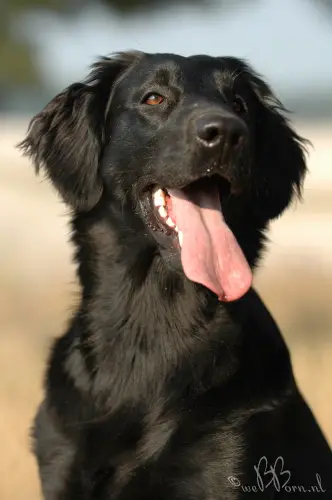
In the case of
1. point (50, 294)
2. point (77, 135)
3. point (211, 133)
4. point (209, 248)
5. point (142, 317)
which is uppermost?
point (211, 133)

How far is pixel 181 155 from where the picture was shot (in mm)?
2865

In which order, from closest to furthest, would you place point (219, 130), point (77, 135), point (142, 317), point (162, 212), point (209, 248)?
point (219, 130) → point (209, 248) → point (162, 212) → point (142, 317) → point (77, 135)

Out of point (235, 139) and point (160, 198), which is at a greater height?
point (235, 139)

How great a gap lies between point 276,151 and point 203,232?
640 mm

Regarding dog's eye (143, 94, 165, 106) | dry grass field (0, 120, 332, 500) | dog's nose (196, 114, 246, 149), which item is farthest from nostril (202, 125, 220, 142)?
dry grass field (0, 120, 332, 500)

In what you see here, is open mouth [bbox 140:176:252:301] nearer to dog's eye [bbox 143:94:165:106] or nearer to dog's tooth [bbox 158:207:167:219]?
dog's tooth [bbox 158:207:167:219]

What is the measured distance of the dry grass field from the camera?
432 cm

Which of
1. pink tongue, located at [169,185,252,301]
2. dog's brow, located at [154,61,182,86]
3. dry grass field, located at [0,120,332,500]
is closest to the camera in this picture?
pink tongue, located at [169,185,252,301]

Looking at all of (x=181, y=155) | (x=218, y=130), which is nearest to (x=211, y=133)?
(x=218, y=130)

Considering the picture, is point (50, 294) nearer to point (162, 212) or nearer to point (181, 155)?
point (162, 212)

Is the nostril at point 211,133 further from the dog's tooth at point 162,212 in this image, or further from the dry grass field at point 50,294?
the dry grass field at point 50,294

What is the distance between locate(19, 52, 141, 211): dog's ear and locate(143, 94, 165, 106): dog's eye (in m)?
0.23

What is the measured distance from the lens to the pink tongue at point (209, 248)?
9.45 feet

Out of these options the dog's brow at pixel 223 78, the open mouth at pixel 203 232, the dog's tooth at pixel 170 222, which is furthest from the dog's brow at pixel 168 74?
the dog's tooth at pixel 170 222
